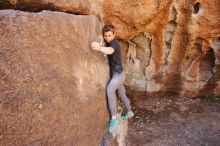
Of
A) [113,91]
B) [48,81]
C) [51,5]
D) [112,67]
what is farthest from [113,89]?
[51,5]

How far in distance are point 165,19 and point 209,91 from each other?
6.90 feet

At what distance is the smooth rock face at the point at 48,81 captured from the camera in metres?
2.53

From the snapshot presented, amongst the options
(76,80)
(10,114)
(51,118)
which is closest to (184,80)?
(76,80)

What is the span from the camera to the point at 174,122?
5.65 m

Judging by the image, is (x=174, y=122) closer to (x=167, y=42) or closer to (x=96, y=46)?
(x=167, y=42)

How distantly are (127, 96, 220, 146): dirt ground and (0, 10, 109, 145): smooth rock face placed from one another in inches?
81.4

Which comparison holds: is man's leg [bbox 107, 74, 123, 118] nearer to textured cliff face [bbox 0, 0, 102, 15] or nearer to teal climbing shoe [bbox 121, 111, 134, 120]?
teal climbing shoe [bbox 121, 111, 134, 120]

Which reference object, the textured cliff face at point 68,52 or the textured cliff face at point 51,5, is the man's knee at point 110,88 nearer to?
the textured cliff face at point 68,52

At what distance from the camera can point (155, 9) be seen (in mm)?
4762

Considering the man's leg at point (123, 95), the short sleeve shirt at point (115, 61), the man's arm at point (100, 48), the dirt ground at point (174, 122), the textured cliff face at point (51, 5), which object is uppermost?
the textured cliff face at point (51, 5)

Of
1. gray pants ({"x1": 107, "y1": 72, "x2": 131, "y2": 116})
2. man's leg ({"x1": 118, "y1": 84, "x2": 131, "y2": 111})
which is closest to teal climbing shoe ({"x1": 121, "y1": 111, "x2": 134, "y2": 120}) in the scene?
man's leg ({"x1": 118, "y1": 84, "x2": 131, "y2": 111})

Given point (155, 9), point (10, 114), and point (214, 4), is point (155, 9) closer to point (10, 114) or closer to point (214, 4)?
point (214, 4)

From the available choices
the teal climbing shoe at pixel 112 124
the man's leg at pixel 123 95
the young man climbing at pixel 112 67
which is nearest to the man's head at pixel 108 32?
the young man climbing at pixel 112 67

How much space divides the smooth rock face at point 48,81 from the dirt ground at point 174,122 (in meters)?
2.07
